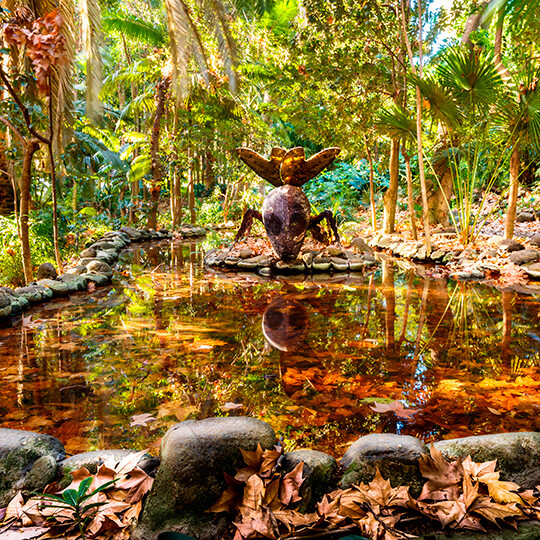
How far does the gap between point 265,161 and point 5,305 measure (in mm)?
4186

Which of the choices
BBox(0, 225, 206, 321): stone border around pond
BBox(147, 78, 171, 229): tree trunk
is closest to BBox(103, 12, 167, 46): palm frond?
BBox(147, 78, 171, 229): tree trunk

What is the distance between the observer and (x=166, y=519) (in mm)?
1182

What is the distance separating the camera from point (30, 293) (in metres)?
4.15

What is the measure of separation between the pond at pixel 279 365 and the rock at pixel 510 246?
2266 mm

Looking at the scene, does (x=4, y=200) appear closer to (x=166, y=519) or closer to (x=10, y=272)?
(x=10, y=272)

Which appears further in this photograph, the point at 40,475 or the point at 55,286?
the point at 55,286

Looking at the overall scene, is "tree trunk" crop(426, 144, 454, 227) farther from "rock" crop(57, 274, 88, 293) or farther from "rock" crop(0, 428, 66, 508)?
"rock" crop(0, 428, 66, 508)

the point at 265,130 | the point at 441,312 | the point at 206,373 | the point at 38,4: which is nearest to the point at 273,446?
the point at 206,373

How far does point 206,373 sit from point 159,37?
36.8 feet

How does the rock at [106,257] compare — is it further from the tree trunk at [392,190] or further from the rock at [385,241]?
the tree trunk at [392,190]

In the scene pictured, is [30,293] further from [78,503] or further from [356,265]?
[356,265]

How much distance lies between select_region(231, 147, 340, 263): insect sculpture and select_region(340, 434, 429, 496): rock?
192 inches

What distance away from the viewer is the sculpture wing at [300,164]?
19.8ft

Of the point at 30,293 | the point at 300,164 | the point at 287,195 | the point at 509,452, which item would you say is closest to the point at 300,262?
the point at 287,195
